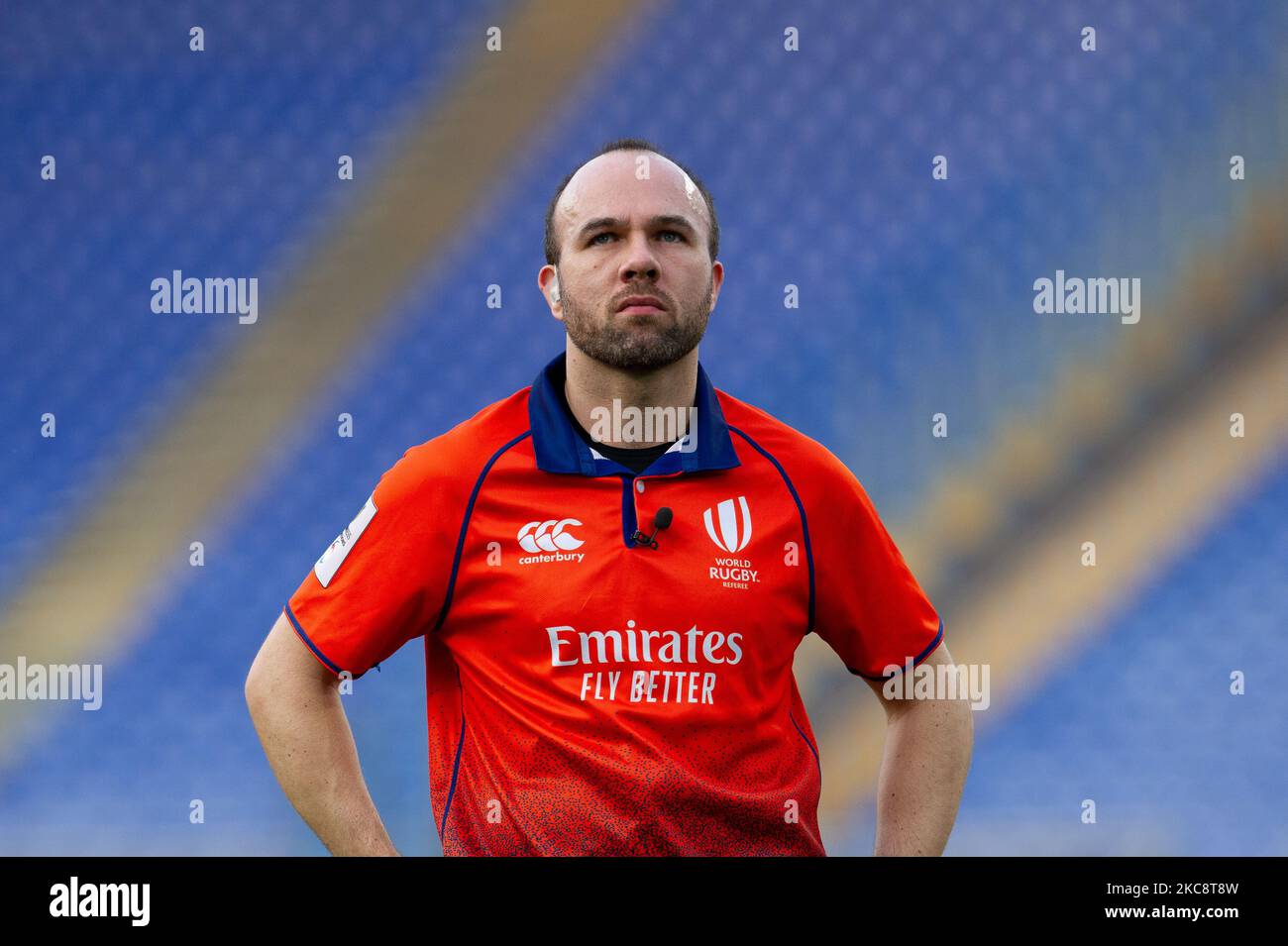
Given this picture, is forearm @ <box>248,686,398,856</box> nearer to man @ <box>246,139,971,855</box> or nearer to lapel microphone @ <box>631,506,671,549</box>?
man @ <box>246,139,971,855</box>

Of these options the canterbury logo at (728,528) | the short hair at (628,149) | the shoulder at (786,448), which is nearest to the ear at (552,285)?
the short hair at (628,149)

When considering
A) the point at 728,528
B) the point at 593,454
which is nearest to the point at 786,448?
the point at 728,528

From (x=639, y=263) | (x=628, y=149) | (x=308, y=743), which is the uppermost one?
(x=628, y=149)

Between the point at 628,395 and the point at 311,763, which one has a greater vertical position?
the point at 628,395

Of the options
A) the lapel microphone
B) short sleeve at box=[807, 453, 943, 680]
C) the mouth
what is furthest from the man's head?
short sleeve at box=[807, 453, 943, 680]

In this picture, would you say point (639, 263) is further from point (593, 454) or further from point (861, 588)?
point (861, 588)

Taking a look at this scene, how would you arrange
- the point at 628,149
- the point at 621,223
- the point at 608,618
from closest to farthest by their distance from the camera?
the point at 608,618, the point at 621,223, the point at 628,149

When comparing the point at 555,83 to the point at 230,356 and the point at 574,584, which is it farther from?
the point at 574,584

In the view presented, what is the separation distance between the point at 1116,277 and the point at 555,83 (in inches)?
59.8

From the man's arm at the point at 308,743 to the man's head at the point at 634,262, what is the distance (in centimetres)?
64

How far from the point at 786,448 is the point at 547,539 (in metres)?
0.41

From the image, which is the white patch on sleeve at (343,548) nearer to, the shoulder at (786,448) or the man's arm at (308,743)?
the man's arm at (308,743)

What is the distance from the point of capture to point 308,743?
6.75ft
